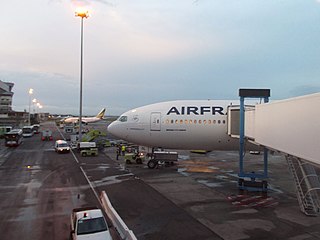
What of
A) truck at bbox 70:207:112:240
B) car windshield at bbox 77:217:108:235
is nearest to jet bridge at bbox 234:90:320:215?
truck at bbox 70:207:112:240

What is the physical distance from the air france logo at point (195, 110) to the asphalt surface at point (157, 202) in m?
6.30

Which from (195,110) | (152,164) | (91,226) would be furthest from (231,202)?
(152,164)

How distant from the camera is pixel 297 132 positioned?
10219 mm

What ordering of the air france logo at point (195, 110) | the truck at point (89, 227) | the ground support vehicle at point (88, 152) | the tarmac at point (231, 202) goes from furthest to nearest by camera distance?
the ground support vehicle at point (88, 152) < the air france logo at point (195, 110) < the tarmac at point (231, 202) < the truck at point (89, 227)

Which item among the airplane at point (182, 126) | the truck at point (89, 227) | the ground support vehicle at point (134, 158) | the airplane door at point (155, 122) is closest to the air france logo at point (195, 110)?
the airplane at point (182, 126)

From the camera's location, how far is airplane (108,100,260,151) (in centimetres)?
2633

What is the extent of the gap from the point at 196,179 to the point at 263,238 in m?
12.6

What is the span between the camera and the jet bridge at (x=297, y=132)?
8.88m

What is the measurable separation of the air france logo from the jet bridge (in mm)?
7076

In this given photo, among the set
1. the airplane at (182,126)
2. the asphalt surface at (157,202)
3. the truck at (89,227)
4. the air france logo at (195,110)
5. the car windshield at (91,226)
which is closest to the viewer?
the truck at (89,227)

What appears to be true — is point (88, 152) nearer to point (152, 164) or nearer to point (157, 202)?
point (152, 164)

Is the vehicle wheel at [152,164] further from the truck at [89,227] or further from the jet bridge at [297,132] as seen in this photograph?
the truck at [89,227]

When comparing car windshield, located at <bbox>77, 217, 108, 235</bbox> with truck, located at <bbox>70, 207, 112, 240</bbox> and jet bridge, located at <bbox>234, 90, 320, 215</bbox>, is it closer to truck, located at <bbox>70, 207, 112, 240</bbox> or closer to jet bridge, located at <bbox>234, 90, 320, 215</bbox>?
truck, located at <bbox>70, 207, 112, 240</bbox>

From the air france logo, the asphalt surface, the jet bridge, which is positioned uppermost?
the air france logo
